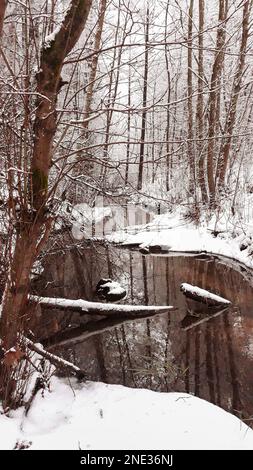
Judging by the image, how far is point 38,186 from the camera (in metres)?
3.45

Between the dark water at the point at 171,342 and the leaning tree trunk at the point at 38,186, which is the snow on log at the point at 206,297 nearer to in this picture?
the dark water at the point at 171,342

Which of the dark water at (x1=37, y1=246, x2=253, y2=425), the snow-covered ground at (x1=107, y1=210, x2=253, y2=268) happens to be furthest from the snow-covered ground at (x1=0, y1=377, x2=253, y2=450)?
the snow-covered ground at (x1=107, y1=210, x2=253, y2=268)

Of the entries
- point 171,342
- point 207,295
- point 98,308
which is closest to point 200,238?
point 207,295

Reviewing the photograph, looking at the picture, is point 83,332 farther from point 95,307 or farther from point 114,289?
point 114,289

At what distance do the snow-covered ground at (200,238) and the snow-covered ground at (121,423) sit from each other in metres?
Answer: 6.80

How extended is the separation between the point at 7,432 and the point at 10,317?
3.13ft

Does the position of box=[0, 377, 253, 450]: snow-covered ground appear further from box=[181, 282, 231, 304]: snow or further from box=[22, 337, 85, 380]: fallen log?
box=[181, 282, 231, 304]: snow

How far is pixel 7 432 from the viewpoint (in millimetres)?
3260

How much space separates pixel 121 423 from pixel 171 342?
9.09 feet

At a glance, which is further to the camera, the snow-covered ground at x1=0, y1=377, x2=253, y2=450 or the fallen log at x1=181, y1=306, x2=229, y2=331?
the fallen log at x1=181, y1=306, x2=229, y2=331

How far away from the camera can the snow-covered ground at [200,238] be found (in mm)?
11109

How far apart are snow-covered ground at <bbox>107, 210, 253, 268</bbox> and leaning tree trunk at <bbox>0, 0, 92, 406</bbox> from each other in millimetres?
7793

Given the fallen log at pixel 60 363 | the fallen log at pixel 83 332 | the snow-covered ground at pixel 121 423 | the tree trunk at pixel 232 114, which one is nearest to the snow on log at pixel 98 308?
the fallen log at pixel 83 332

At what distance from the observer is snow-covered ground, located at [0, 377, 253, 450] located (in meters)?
3.23
